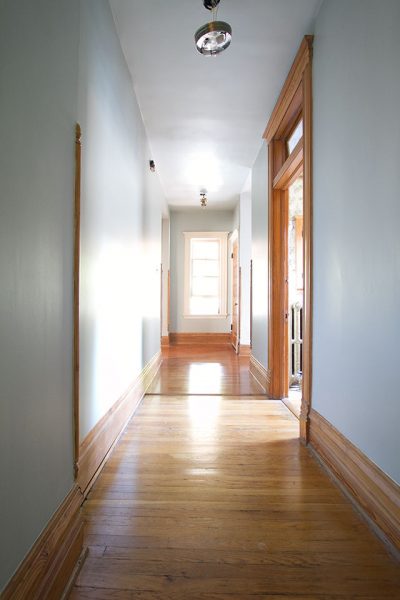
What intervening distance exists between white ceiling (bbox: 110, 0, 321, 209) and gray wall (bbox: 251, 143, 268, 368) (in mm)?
342

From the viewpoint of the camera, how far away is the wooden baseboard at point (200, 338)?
902 cm

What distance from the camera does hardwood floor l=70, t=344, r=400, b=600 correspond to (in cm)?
135

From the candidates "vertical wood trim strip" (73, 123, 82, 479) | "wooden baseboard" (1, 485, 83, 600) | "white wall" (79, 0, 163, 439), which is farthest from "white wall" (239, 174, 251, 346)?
"wooden baseboard" (1, 485, 83, 600)

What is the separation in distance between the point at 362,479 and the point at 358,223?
120 centimetres

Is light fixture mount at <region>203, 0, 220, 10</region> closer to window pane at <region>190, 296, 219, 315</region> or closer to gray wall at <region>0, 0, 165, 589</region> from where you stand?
gray wall at <region>0, 0, 165, 589</region>

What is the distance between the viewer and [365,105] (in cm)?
187

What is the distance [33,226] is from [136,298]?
2.59 meters

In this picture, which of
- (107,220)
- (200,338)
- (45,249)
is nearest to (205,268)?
(200,338)

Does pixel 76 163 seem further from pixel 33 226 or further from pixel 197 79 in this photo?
pixel 197 79

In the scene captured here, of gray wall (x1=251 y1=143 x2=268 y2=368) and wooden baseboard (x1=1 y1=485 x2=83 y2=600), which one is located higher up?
gray wall (x1=251 y1=143 x2=268 y2=368)

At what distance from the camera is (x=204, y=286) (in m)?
9.16

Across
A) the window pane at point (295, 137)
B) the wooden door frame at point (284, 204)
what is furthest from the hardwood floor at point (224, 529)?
the window pane at point (295, 137)

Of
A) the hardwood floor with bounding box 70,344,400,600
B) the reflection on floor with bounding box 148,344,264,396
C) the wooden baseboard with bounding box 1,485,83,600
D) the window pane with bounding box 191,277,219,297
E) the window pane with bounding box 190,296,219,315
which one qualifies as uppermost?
the window pane with bounding box 191,277,219,297

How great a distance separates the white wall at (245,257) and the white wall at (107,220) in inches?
134
